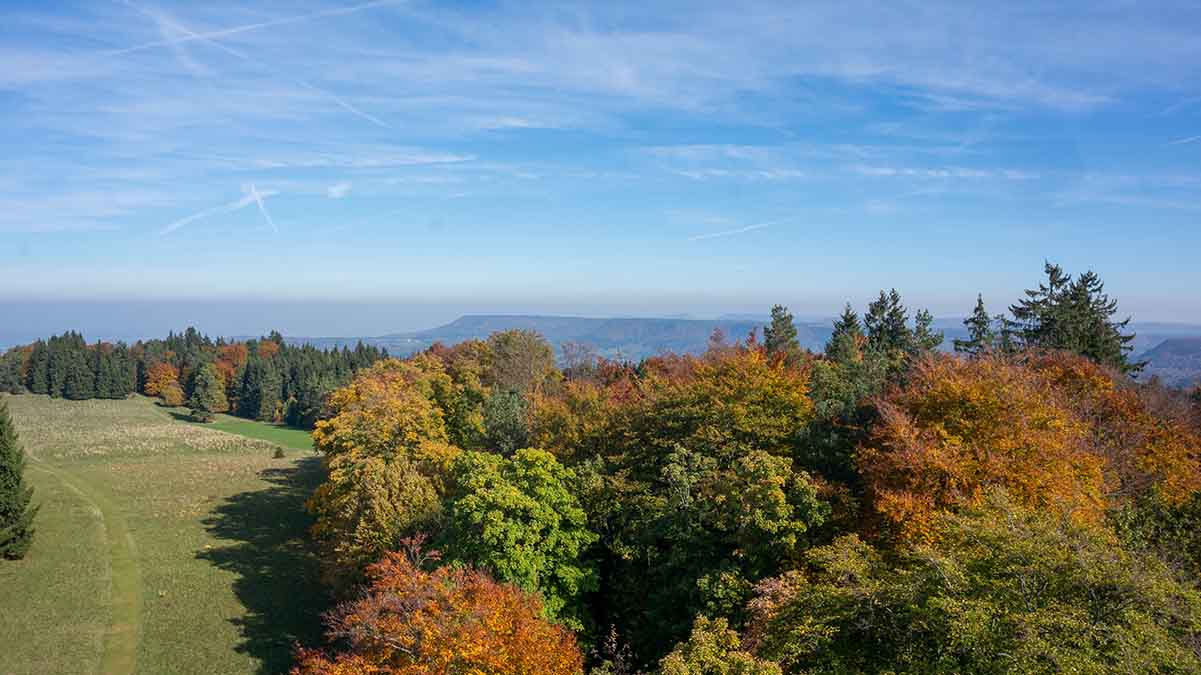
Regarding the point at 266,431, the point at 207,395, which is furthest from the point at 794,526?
the point at 207,395

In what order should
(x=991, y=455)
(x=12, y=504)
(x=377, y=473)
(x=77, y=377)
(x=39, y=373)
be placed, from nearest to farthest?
(x=991, y=455), (x=377, y=473), (x=12, y=504), (x=77, y=377), (x=39, y=373)

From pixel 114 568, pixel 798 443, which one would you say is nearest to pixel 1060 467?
pixel 798 443

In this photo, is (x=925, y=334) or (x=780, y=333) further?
(x=780, y=333)

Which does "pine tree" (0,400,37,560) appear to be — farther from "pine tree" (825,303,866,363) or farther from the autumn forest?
"pine tree" (825,303,866,363)

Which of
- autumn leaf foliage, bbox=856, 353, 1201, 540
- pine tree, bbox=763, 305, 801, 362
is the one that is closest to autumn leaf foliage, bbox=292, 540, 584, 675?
autumn leaf foliage, bbox=856, 353, 1201, 540

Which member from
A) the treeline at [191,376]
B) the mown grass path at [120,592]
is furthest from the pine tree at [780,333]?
the treeline at [191,376]

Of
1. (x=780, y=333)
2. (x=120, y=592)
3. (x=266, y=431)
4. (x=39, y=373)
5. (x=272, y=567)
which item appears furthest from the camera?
(x=39, y=373)

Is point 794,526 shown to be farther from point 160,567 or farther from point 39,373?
point 39,373

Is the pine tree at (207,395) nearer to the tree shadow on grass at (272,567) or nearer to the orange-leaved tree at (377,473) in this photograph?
the tree shadow on grass at (272,567)
